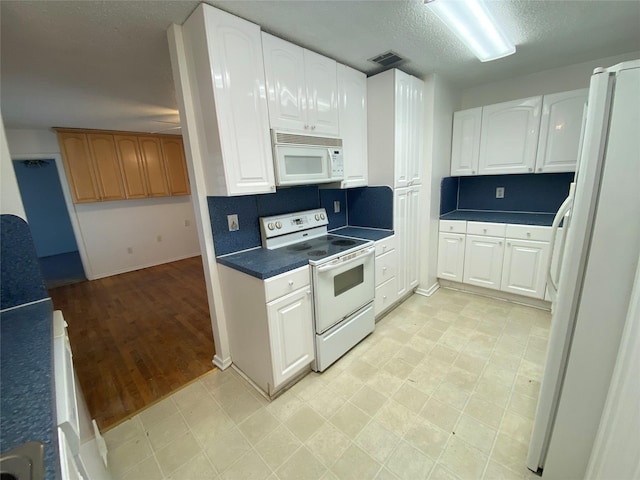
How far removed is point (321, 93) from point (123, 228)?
4.38 meters

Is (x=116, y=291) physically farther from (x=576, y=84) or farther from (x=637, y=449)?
(x=576, y=84)

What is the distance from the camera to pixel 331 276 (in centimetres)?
197

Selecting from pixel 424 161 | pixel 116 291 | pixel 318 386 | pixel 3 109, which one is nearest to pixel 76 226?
pixel 116 291

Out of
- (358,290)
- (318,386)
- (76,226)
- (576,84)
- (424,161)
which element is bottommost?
(318,386)

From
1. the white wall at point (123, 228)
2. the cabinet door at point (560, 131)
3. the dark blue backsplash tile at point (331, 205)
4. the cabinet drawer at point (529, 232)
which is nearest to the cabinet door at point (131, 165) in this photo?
the white wall at point (123, 228)

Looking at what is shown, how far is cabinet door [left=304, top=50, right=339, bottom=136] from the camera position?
207cm

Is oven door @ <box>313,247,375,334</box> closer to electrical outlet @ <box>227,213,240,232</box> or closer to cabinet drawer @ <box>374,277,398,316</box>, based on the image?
cabinet drawer @ <box>374,277,398,316</box>

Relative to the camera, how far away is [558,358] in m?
1.17

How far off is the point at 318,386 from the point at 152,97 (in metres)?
3.22

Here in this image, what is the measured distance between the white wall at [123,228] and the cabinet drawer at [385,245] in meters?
4.38

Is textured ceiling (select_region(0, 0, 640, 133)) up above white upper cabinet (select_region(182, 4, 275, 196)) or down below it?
above

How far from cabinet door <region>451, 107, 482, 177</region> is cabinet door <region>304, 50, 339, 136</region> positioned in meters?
1.74

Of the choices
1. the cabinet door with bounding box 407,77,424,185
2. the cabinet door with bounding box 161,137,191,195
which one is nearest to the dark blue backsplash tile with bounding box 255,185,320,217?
the cabinet door with bounding box 407,77,424,185

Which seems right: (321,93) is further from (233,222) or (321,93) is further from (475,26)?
(233,222)
